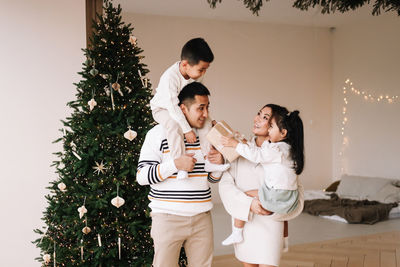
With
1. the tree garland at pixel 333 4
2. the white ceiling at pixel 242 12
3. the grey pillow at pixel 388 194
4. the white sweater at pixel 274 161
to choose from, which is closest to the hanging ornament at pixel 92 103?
the white sweater at pixel 274 161

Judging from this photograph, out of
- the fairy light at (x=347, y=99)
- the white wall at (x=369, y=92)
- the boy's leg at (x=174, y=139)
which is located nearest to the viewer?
the boy's leg at (x=174, y=139)

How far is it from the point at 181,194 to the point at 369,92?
6.56m

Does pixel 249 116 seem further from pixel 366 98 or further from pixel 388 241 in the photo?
pixel 388 241

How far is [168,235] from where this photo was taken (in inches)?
77.1

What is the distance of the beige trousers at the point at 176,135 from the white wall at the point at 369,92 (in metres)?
5.97

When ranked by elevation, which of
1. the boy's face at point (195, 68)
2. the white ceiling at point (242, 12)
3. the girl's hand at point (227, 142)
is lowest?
the girl's hand at point (227, 142)

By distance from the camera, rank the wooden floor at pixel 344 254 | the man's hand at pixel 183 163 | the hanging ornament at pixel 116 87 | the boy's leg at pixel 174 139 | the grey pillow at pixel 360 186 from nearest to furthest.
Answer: the man's hand at pixel 183 163 → the boy's leg at pixel 174 139 → the hanging ornament at pixel 116 87 → the wooden floor at pixel 344 254 → the grey pillow at pixel 360 186

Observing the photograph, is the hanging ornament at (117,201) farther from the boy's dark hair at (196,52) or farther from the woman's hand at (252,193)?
the boy's dark hair at (196,52)

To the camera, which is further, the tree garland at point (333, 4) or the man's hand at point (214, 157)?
the tree garland at point (333, 4)

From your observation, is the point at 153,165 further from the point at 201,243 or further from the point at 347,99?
the point at 347,99

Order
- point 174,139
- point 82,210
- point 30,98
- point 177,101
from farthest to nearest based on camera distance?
point 30,98, point 82,210, point 177,101, point 174,139

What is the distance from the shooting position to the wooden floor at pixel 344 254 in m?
3.86

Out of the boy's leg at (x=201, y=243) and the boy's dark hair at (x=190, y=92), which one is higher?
the boy's dark hair at (x=190, y=92)

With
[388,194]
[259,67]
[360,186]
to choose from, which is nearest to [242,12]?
[259,67]
